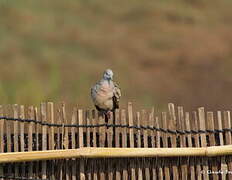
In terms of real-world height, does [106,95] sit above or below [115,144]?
above

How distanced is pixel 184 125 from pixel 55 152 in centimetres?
106

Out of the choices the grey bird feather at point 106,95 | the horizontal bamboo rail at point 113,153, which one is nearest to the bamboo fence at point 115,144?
the horizontal bamboo rail at point 113,153

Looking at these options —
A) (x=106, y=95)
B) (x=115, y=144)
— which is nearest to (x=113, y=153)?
(x=115, y=144)

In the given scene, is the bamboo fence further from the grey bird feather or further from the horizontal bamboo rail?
the grey bird feather

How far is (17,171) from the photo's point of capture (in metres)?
5.33

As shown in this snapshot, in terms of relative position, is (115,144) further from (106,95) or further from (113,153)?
(106,95)

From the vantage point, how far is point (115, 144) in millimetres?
5410

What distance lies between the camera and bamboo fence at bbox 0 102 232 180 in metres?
5.33

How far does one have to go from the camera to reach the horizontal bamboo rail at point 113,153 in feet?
17.1

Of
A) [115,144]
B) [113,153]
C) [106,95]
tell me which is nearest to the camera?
[113,153]

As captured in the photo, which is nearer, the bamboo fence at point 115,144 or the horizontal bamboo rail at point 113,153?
the horizontal bamboo rail at point 113,153

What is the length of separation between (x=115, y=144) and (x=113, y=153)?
14 centimetres

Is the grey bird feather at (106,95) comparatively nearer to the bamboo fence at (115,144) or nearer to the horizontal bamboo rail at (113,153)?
the bamboo fence at (115,144)

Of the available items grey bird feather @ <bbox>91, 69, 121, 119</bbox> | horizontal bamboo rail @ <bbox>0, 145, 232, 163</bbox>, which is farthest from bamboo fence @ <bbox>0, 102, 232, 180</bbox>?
grey bird feather @ <bbox>91, 69, 121, 119</bbox>
